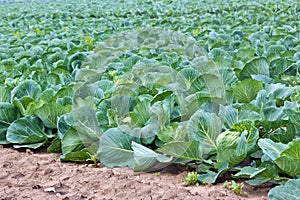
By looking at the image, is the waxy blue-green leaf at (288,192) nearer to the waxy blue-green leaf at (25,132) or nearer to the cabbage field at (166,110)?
the cabbage field at (166,110)

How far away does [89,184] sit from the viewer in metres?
2.87

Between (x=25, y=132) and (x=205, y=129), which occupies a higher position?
(x=205, y=129)

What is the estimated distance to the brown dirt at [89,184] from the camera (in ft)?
8.51

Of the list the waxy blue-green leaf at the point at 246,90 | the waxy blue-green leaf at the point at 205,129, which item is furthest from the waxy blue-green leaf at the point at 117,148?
the waxy blue-green leaf at the point at 246,90

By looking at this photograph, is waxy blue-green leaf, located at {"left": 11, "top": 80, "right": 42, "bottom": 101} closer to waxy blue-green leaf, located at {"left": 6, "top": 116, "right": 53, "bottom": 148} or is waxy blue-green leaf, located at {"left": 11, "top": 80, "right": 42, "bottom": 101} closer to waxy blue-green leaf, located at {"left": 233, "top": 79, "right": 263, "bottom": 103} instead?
waxy blue-green leaf, located at {"left": 6, "top": 116, "right": 53, "bottom": 148}

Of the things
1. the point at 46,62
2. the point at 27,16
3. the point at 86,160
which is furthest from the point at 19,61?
the point at 27,16

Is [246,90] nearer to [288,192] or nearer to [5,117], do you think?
[288,192]

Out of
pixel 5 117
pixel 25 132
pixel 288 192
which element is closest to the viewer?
pixel 288 192

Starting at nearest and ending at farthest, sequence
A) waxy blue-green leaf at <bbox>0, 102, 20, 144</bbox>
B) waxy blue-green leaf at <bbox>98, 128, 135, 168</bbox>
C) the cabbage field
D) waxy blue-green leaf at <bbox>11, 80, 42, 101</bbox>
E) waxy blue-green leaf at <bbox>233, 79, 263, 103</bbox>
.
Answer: the cabbage field
waxy blue-green leaf at <bbox>98, 128, 135, 168</bbox>
waxy blue-green leaf at <bbox>233, 79, 263, 103</bbox>
waxy blue-green leaf at <bbox>0, 102, 20, 144</bbox>
waxy blue-green leaf at <bbox>11, 80, 42, 101</bbox>

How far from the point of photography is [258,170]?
253cm

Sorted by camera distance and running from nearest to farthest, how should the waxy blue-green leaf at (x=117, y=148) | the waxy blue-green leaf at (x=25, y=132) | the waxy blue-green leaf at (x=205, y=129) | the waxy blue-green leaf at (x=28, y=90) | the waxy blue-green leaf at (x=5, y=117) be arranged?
the waxy blue-green leaf at (x=205, y=129), the waxy blue-green leaf at (x=117, y=148), the waxy blue-green leaf at (x=25, y=132), the waxy blue-green leaf at (x=5, y=117), the waxy blue-green leaf at (x=28, y=90)

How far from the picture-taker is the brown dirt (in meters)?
2.59

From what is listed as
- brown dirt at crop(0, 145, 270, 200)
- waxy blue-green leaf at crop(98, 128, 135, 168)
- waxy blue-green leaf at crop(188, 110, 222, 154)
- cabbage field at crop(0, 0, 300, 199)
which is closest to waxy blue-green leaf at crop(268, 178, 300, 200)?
cabbage field at crop(0, 0, 300, 199)

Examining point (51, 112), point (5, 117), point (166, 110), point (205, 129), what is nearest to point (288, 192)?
point (205, 129)
